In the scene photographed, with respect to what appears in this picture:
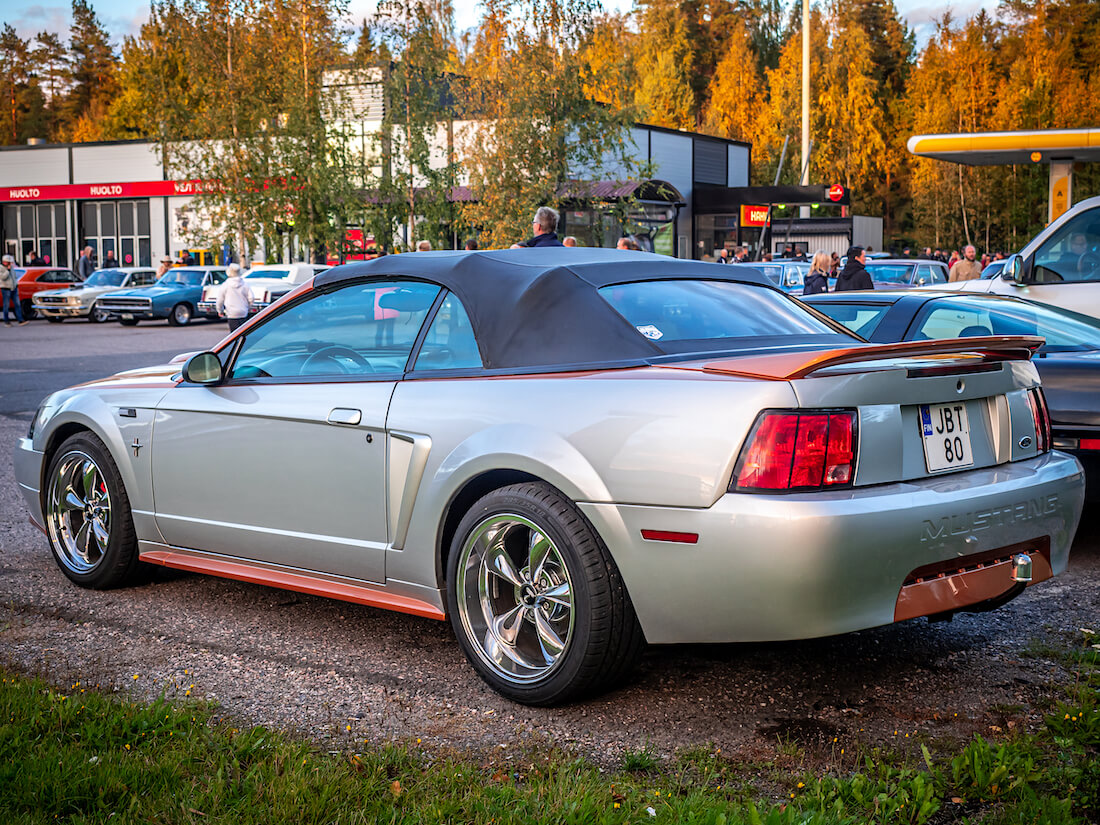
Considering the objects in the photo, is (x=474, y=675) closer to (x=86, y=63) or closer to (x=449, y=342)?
(x=449, y=342)

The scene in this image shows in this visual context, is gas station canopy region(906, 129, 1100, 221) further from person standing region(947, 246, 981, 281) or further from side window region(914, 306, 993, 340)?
side window region(914, 306, 993, 340)

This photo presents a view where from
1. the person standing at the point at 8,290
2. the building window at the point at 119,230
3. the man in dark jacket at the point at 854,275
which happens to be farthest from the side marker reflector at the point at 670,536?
the building window at the point at 119,230

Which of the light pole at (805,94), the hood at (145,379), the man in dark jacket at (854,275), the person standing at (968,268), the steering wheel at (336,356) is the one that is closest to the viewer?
the steering wheel at (336,356)

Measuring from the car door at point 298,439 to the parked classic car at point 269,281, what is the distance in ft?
78.9

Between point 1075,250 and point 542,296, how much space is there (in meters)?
8.00

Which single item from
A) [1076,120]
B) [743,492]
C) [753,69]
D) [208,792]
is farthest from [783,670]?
[753,69]

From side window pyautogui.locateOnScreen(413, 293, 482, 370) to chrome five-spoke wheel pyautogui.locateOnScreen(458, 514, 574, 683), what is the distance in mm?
638

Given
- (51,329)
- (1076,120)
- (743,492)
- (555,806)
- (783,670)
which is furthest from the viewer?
(1076,120)

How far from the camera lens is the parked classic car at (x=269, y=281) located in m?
29.3

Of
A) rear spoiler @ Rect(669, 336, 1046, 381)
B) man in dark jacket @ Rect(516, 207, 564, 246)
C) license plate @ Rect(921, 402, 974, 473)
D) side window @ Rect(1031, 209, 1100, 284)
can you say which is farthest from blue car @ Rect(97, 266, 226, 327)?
license plate @ Rect(921, 402, 974, 473)

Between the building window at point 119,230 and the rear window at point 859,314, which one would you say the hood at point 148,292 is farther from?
the rear window at point 859,314

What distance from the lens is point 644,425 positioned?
3605 millimetres

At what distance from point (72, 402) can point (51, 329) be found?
26.8 m

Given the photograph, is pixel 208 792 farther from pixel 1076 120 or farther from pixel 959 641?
pixel 1076 120
